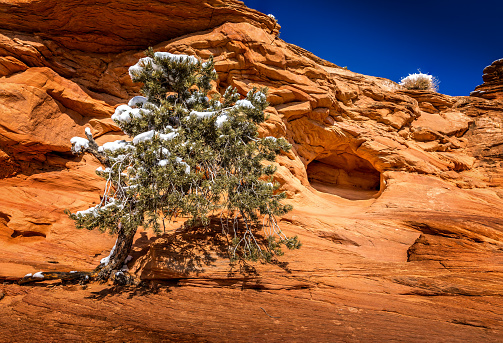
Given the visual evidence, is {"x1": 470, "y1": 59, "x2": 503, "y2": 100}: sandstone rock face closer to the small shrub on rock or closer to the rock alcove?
the small shrub on rock

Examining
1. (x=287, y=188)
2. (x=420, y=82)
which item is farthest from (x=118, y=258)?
(x=420, y=82)

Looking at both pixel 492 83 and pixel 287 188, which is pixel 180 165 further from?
pixel 492 83

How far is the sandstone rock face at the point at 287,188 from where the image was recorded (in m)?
4.75

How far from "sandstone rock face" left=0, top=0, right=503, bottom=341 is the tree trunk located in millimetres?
410

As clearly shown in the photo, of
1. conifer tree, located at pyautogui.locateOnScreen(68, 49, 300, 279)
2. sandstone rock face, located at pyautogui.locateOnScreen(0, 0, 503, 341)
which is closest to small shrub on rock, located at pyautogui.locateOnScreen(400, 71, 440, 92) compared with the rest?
sandstone rock face, located at pyautogui.locateOnScreen(0, 0, 503, 341)

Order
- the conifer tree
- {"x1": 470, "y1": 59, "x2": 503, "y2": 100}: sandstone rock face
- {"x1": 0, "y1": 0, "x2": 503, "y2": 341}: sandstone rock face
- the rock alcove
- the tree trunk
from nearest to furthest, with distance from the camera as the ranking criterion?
{"x1": 0, "y1": 0, "x2": 503, "y2": 341}: sandstone rock face
the conifer tree
the tree trunk
the rock alcove
{"x1": 470, "y1": 59, "x2": 503, "y2": 100}: sandstone rock face

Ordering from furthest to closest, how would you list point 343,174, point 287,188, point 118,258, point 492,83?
point 492,83 → point 343,174 → point 287,188 → point 118,258

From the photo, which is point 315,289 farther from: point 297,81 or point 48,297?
point 297,81

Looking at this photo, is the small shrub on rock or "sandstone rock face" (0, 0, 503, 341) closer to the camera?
"sandstone rock face" (0, 0, 503, 341)

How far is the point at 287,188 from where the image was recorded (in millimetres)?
9812

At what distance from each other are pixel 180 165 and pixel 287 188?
5.38m

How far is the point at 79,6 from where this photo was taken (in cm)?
948

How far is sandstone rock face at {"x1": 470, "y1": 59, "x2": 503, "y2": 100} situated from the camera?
16.2 m

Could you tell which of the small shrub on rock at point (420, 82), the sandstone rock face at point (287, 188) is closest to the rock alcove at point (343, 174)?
the sandstone rock face at point (287, 188)
